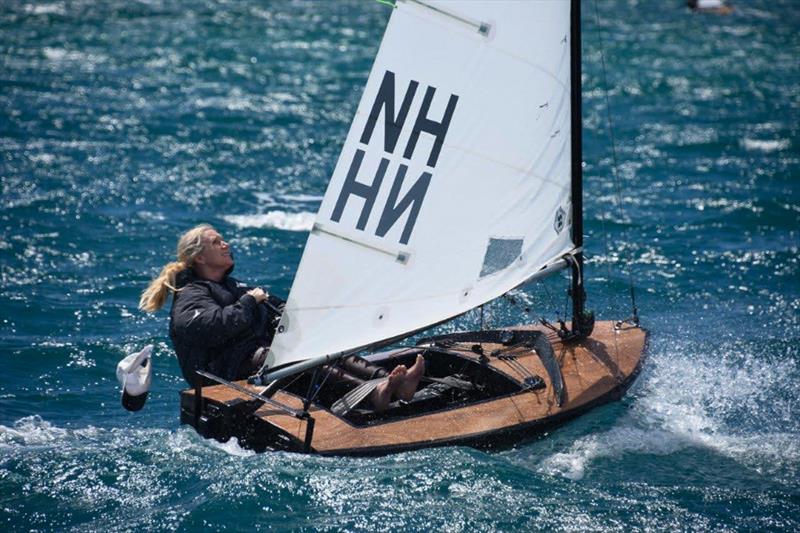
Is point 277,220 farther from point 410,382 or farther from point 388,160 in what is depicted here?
point 388,160

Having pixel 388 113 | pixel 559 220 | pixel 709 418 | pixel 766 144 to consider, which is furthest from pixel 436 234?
pixel 766 144

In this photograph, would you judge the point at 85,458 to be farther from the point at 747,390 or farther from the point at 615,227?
the point at 615,227

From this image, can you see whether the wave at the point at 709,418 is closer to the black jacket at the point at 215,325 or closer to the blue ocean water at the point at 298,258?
the blue ocean water at the point at 298,258

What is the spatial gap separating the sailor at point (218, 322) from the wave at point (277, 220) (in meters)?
5.44

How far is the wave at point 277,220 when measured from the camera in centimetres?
1348

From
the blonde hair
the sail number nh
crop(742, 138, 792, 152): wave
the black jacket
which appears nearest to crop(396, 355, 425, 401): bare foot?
the sail number nh

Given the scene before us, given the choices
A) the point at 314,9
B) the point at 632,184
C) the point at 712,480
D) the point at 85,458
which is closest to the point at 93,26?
the point at 314,9

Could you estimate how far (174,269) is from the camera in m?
7.84

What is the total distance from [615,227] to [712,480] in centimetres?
655

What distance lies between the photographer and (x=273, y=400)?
24.5 ft

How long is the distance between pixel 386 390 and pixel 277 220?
21.1ft

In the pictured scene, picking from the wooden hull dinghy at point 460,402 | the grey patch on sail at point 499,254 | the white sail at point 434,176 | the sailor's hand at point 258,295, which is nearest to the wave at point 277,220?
the wooden hull dinghy at point 460,402

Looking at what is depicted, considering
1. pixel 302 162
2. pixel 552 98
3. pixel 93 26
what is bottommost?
pixel 93 26

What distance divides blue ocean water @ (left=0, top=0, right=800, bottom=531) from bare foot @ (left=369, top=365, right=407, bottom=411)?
0.53 metres
